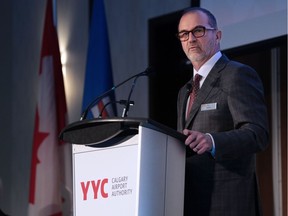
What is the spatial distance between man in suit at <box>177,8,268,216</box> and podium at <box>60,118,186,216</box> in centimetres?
10

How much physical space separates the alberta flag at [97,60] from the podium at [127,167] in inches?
129

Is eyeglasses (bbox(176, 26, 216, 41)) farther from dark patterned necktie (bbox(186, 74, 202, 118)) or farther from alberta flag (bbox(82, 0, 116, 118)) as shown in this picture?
alberta flag (bbox(82, 0, 116, 118))

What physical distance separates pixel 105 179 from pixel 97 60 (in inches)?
138

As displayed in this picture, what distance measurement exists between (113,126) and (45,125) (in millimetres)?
3855

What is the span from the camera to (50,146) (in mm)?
5480

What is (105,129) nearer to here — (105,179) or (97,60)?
→ (105,179)

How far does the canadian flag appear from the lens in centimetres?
541

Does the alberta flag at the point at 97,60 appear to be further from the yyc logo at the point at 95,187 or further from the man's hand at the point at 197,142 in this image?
the man's hand at the point at 197,142

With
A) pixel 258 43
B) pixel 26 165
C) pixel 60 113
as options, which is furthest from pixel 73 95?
pixel 258 43

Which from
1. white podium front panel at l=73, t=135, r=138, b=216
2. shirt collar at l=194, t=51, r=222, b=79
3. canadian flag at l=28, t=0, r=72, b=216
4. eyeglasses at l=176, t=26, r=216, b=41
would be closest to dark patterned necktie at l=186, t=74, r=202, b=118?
shirt collar at l=194, t=51, r=222, b=79

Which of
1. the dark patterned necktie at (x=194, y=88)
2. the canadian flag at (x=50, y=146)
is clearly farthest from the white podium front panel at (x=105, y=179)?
the canadian flag at (x=50, y=146)

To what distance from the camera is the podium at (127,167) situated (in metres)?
1.76

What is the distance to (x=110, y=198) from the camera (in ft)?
6.10

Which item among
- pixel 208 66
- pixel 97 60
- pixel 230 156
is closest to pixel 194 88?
pixel 208 66
